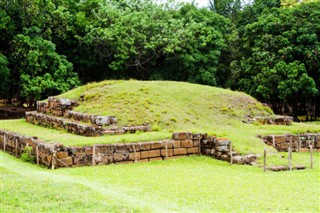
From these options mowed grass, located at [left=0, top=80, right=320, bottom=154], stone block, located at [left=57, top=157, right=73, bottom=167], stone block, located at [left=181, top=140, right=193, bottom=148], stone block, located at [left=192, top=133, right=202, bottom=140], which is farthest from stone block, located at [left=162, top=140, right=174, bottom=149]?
stone block, located at [left=57, top=157, right=73, bottom=167]

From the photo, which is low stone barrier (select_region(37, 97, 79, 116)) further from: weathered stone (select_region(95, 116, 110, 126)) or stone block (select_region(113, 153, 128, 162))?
stone block (select_region(113, 153, 128, 162))

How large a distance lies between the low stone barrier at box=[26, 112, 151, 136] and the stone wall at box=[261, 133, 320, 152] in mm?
5034

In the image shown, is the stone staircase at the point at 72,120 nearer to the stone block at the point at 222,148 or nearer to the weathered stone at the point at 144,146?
the weathered stone at the point at 144,146

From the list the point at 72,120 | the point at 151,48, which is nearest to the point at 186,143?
the point at 72,120

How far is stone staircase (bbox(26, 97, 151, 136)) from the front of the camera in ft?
61.5

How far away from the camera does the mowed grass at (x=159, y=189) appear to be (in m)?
8.70

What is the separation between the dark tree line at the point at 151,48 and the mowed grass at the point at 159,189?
59.3ft

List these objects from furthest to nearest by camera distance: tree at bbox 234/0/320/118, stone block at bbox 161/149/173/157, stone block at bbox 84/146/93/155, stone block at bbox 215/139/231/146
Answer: tree at bbox 234/0/320/118
stone block at bbox 161/149/173/157
stone block at bbox 215/139/231/146
stone block at bbox 84/146/93/155

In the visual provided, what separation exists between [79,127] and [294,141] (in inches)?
354

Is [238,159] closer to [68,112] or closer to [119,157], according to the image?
[119,157]

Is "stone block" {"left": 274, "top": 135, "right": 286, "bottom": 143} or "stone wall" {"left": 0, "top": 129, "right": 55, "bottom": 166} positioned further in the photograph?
"stone block" {"left": 274, "top": 135, "right": 286, "bottom": 143}

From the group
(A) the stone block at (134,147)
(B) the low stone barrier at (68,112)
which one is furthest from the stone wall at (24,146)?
(B) the low stone barrier at (68,112)

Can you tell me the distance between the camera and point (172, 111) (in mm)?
20703

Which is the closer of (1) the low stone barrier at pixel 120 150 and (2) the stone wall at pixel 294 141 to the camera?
(1) the low stone barrier at pixel 120 150
